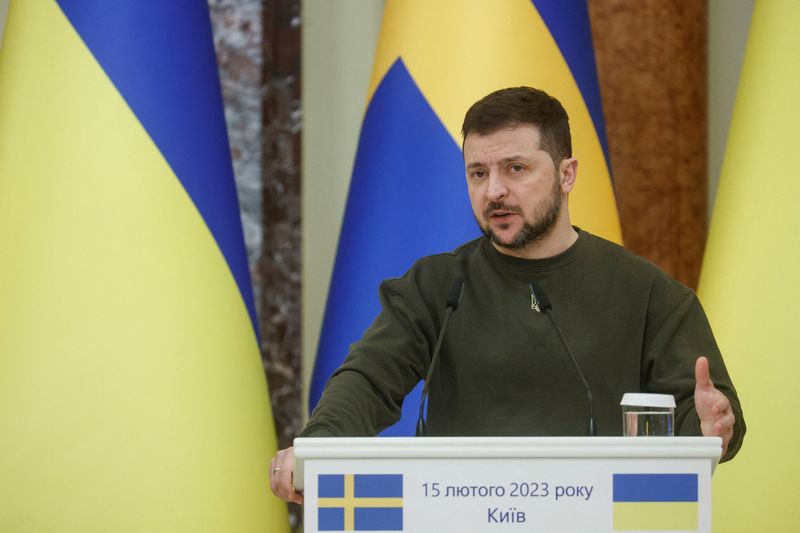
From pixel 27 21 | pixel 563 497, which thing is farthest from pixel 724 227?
pixel 27 21

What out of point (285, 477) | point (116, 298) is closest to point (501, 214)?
point (285, 477)

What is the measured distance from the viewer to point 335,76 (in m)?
3.85

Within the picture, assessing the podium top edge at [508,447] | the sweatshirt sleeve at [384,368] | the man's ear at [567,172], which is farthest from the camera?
the man's ear at [567,172]

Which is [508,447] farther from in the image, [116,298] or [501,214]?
[116,298]

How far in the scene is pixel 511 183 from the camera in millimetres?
1979

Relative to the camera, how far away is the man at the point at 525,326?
6.42 ft

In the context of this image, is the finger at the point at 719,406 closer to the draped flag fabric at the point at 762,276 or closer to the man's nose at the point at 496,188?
the man's nose at the point at 496,188

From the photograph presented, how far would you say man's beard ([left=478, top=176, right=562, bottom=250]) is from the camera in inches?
78.1

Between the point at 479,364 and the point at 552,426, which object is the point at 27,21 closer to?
the point at 479,364

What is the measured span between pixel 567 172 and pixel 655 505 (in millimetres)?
917

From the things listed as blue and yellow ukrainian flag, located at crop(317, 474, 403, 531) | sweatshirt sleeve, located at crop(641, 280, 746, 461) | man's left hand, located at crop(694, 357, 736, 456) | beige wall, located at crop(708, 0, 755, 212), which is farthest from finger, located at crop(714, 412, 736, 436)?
beige wall, located at crop(708, 0, 755, 212)

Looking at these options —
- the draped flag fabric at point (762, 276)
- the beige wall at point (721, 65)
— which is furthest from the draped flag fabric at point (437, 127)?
the beige wall at point (721, 65)

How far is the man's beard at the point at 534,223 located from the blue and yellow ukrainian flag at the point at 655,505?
2.50ft

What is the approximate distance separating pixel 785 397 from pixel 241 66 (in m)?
2.09
